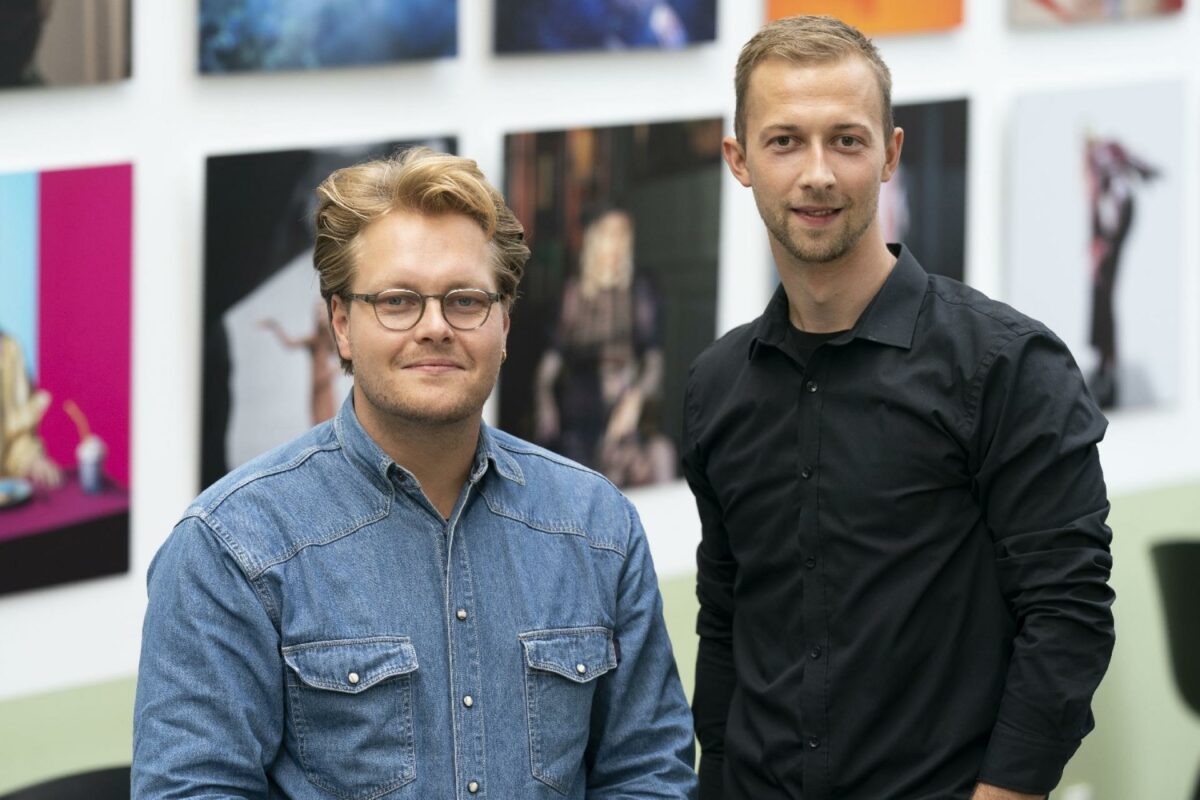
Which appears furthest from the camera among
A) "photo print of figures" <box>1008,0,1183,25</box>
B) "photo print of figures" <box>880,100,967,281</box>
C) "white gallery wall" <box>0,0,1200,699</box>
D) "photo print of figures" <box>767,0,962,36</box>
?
"photo print of figures" <box>1008,0,1183,25</box>

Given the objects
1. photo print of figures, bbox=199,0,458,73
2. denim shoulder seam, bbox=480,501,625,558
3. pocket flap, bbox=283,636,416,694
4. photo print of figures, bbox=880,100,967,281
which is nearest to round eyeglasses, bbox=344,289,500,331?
denim shoulder seam, bbox=480,501,625,558

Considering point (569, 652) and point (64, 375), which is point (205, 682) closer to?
point (569, 652)

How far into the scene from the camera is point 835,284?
7.27 feet

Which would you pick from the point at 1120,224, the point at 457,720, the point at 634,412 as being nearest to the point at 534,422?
the point at 634,412

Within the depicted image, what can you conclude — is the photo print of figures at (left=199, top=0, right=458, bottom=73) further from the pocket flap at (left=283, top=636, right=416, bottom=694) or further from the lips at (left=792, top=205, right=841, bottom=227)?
the pocket flap at (left=283, top=636, right=416, bottom=694)

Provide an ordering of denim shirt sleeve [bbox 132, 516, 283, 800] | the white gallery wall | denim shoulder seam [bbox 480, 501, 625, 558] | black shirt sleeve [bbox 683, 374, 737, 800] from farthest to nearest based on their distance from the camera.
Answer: the white gallery wall
black shirt sleeve [bbox 683, 374, 737, 800]
denim shoulder seam [bbox 480, 501, 625, 558]
denim shirt sleeve [bbox 132, 516, 283, 800]

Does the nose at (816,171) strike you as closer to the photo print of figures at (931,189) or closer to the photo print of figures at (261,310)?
the photo print of figures at (261,310)

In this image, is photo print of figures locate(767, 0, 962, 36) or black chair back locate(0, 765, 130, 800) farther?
photo print of figures locate(767, 0, 962, 36)

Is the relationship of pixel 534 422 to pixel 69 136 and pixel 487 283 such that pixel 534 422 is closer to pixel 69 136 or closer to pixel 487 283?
pixel 69 136

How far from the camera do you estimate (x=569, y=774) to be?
200 centimetres

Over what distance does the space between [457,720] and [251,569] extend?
281 millimetres

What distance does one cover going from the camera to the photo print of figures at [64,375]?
2.51 meters

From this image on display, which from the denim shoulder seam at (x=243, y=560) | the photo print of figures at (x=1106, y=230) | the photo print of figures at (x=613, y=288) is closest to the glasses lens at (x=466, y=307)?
the denim shoulder seam at (x=243, y=560)

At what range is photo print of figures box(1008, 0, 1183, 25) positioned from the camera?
3.85m
